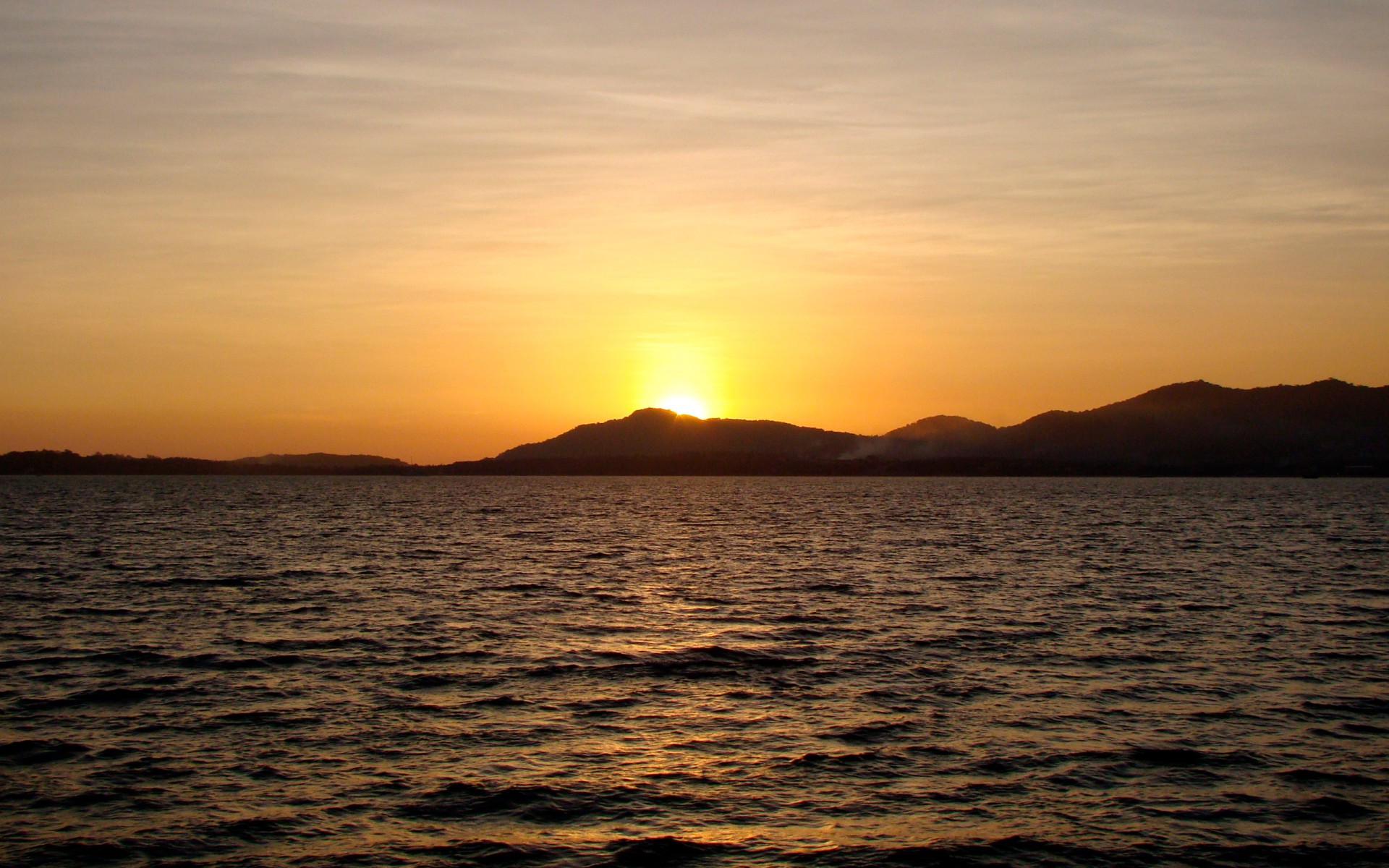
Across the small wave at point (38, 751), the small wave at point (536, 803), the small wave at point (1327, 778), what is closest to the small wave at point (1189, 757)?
the small wave at point (1327, 778)

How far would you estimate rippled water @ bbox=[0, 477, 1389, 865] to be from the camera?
18594 mm

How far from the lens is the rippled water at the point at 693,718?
1859 cm

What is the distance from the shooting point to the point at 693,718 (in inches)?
1043

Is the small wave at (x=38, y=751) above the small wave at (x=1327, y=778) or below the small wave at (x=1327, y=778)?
above

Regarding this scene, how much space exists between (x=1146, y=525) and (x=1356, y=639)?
78.4 meters

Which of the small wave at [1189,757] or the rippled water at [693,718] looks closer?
the rippled water at [693,718]

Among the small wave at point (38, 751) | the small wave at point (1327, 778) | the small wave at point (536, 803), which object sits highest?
the small wave at point (38, 751)

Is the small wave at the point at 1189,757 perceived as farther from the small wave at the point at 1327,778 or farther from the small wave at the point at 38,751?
the small wave at the point at 38,751

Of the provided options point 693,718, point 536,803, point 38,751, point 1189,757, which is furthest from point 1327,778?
point 38,751

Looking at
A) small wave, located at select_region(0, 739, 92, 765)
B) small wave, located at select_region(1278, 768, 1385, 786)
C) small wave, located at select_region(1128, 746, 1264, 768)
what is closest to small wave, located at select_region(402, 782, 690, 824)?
small wave, located at select_region(0, 739, 92, 765)

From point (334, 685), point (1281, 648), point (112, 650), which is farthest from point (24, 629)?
point (1281, 648)

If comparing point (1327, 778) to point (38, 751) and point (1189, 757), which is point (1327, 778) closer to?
point (1189, 757)

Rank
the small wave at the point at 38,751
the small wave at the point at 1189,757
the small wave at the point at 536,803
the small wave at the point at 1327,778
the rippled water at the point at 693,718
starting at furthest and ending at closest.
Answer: the small wave at the point at 1189,757 < the small wave at the point at 38,751 < the small wave at the point at 1327,778 < the small wave at the point at 536,803 < the rippled water at the point at 693,718

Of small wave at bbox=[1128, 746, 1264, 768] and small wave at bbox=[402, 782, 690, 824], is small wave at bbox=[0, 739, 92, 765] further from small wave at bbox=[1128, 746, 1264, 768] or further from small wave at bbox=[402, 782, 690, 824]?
small wave at bbox=[1128, 746, 1264, 768]
